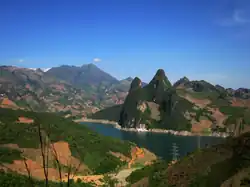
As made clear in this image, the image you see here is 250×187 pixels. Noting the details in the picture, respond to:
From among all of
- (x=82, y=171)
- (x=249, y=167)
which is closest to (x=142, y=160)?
(x=82, y=171)

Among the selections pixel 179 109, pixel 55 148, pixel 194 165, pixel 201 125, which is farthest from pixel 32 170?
pixel 179 109

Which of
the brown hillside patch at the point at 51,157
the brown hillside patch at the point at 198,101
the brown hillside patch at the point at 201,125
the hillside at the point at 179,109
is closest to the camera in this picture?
the brown hillside patch at the point at 51,157

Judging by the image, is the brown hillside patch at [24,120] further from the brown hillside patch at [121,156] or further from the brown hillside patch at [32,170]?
the brown hillside patch at [32,170]

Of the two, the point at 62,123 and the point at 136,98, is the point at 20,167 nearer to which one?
the point at 62,123

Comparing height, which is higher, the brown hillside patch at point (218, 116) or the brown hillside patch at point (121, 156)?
the brown hillside patch at point (218, 116)

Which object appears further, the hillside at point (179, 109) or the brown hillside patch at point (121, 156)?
the hillside at point (179, 109)

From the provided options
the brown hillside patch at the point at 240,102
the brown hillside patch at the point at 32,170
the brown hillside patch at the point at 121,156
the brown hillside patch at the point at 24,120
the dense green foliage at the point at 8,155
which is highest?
the brown hillside patch at the point at 240,102

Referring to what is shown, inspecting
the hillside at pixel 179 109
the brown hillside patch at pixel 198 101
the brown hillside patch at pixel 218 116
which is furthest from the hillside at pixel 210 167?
the brown hillside patch at pixel 198 101

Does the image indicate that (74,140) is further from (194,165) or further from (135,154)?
(194,165)
